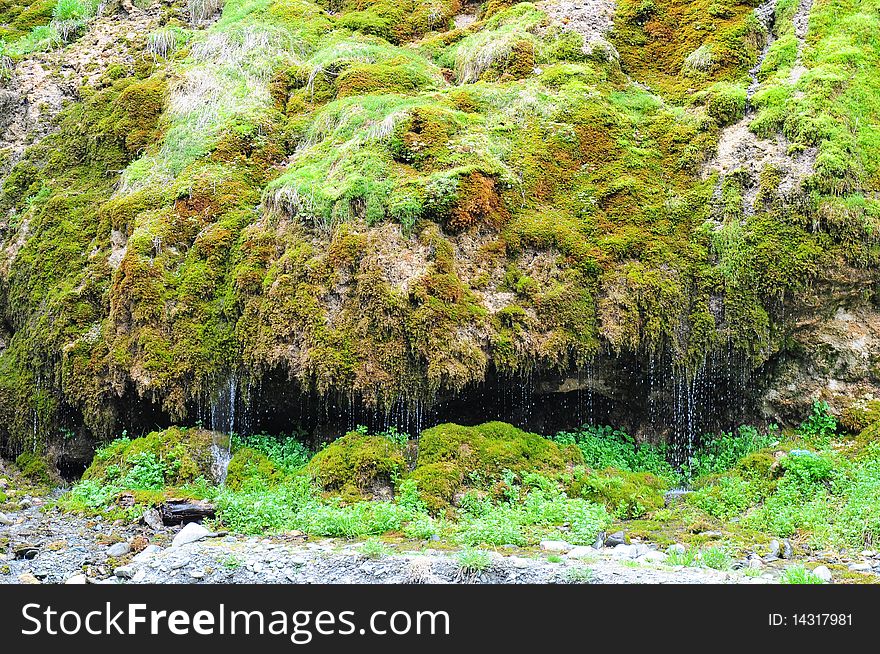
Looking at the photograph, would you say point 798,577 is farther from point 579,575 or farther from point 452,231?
point 452,231

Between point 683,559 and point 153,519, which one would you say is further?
point 153,519

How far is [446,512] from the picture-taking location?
10109mm

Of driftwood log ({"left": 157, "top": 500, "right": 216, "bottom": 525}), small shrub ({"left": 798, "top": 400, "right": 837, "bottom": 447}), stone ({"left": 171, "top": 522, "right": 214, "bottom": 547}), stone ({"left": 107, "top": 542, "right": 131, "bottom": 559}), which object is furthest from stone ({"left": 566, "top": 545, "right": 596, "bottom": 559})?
small shrub ({"left": 798, "top": 400, "right": 837, "bottom": 447})

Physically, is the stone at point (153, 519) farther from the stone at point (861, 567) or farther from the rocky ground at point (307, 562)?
the stone at point (861, 567)

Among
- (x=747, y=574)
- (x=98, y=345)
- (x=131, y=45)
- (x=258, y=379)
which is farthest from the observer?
(x=131, y=45)

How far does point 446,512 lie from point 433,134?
20.2ft

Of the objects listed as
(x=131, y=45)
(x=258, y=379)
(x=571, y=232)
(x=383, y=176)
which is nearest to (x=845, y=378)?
(x=571, y=232)

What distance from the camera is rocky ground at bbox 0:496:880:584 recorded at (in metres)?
7.39

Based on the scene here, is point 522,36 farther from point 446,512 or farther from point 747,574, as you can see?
point 747,574

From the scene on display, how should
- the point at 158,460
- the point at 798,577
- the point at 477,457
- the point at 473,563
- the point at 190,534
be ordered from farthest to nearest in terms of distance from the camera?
the point at 158,460 → the point at 477,457 → the point at 190,534 → the point at 473,563 → the point at 798,577

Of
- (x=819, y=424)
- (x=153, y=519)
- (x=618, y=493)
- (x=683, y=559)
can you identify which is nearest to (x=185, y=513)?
(x=153, y=519)

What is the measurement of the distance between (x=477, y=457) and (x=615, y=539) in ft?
8.22

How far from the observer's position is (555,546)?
8.77m

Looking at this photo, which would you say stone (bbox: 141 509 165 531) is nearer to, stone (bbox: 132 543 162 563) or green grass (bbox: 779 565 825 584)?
stone (bbox: 132 543 162 563)
